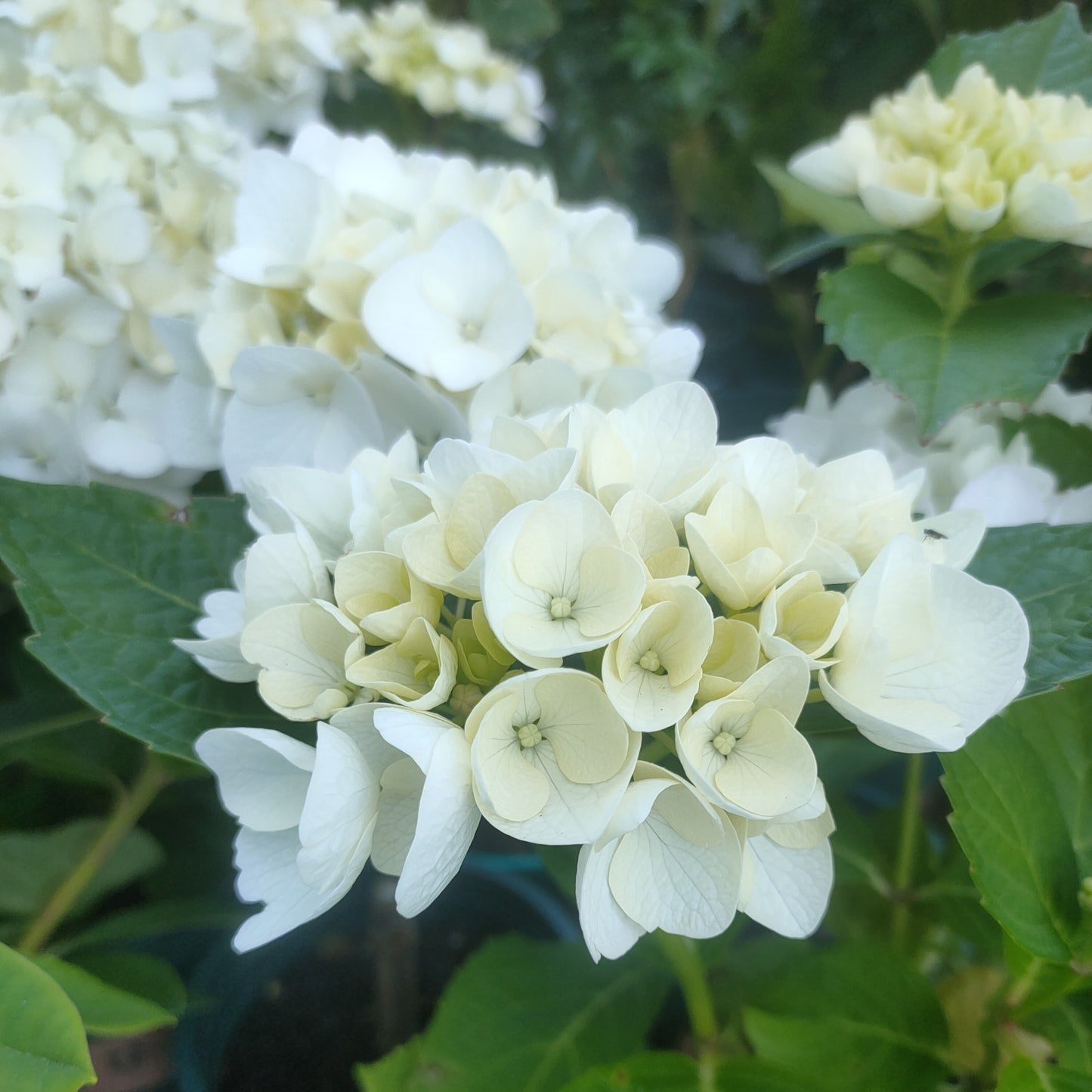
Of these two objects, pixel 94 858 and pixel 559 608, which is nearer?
pixel 559 608

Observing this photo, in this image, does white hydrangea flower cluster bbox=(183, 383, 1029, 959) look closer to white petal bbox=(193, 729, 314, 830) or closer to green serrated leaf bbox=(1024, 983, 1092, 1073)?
white petal bbox=(193, 729, 314, 830)

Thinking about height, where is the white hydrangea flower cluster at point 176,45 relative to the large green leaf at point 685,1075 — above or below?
above

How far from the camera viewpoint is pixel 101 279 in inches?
17.0

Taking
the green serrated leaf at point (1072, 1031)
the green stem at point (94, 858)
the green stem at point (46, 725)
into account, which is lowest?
the green stem at point (94, 858)

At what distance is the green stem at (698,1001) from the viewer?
1.24ft

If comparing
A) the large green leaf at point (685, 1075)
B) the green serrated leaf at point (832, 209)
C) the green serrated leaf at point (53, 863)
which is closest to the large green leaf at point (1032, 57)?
the green serrated leaf at point (832, 209)

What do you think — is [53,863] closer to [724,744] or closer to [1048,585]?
[724,744]

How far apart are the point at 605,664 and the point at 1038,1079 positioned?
239 mm

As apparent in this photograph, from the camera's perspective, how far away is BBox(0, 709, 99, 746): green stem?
448 mm

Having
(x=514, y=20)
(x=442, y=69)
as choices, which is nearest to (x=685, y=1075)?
(x=442, y=69)

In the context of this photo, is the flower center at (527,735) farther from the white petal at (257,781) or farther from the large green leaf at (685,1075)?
the large green leaf at (685,1075)

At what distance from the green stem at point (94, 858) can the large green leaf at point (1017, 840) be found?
347 millimetres

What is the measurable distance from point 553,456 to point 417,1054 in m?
0.31

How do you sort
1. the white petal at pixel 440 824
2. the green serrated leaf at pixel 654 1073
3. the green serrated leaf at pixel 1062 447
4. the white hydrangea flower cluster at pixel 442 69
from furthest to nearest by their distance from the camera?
1. the white hydrangea flower cluster at pixel 442 69
2. the green serrated leaf at pixel 1062 447
3. the green serrated leaf at pixel 654 1073
4. the white petal at pixel 440 824
